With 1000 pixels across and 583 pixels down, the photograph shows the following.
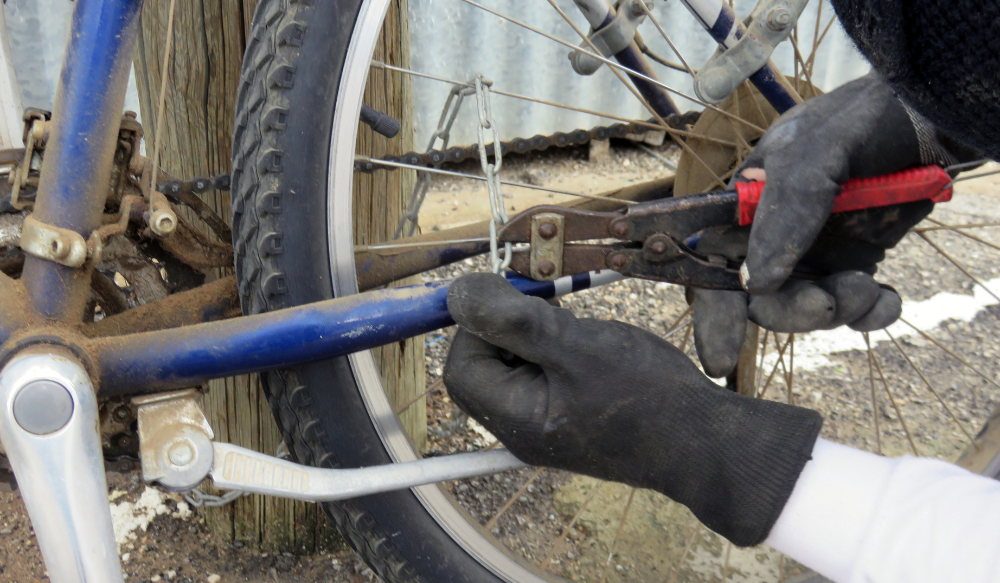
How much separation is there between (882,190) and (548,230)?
49 cm

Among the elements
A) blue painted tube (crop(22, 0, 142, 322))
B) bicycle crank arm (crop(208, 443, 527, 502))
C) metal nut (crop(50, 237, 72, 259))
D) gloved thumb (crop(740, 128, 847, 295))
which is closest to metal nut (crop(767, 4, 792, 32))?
gloved thumb (crop(740, 128, 847, 295))

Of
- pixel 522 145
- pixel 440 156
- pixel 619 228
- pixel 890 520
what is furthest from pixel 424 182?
pixel 890 520

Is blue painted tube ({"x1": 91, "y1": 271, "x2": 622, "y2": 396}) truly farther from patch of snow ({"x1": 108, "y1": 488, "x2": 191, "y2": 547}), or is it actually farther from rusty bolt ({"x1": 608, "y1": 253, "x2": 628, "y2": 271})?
patch of snow ({"x1": 108, "y1": 488, "x2": 191, "y2": 547})

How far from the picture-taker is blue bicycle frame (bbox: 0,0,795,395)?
0.86m

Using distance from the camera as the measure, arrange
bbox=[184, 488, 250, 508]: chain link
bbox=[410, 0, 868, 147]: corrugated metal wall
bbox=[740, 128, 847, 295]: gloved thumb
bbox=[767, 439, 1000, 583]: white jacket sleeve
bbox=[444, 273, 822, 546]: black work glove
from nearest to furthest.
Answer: bbox=[767, 439, 1000, 583]: white jacket sleeve
bbox=[444, 273, 822, 546]: black work glove
bbox=[740, 128, 847, 295]: gloved thumb
bbox=[184, 488, 250, 508]: chain link
bbox=[410, 0, 868, 147]: corrugated metal wall

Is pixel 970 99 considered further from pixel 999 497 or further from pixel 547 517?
pixel 547 517

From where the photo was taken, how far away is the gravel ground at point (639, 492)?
1.55 m

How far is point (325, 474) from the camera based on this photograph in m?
0.93

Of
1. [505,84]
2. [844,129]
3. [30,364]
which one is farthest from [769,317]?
[505,84]

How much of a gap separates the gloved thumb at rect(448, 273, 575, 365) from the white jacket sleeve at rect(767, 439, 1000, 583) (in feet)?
1.14

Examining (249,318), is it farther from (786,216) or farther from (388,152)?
(786,216)

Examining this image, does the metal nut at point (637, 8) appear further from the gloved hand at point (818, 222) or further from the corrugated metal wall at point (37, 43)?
the corrugated metal wall at point (37, 43)

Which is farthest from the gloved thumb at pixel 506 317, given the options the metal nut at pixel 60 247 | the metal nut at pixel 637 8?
the metal nut at pixel 637 8

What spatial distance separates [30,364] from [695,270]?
33.7 inches
